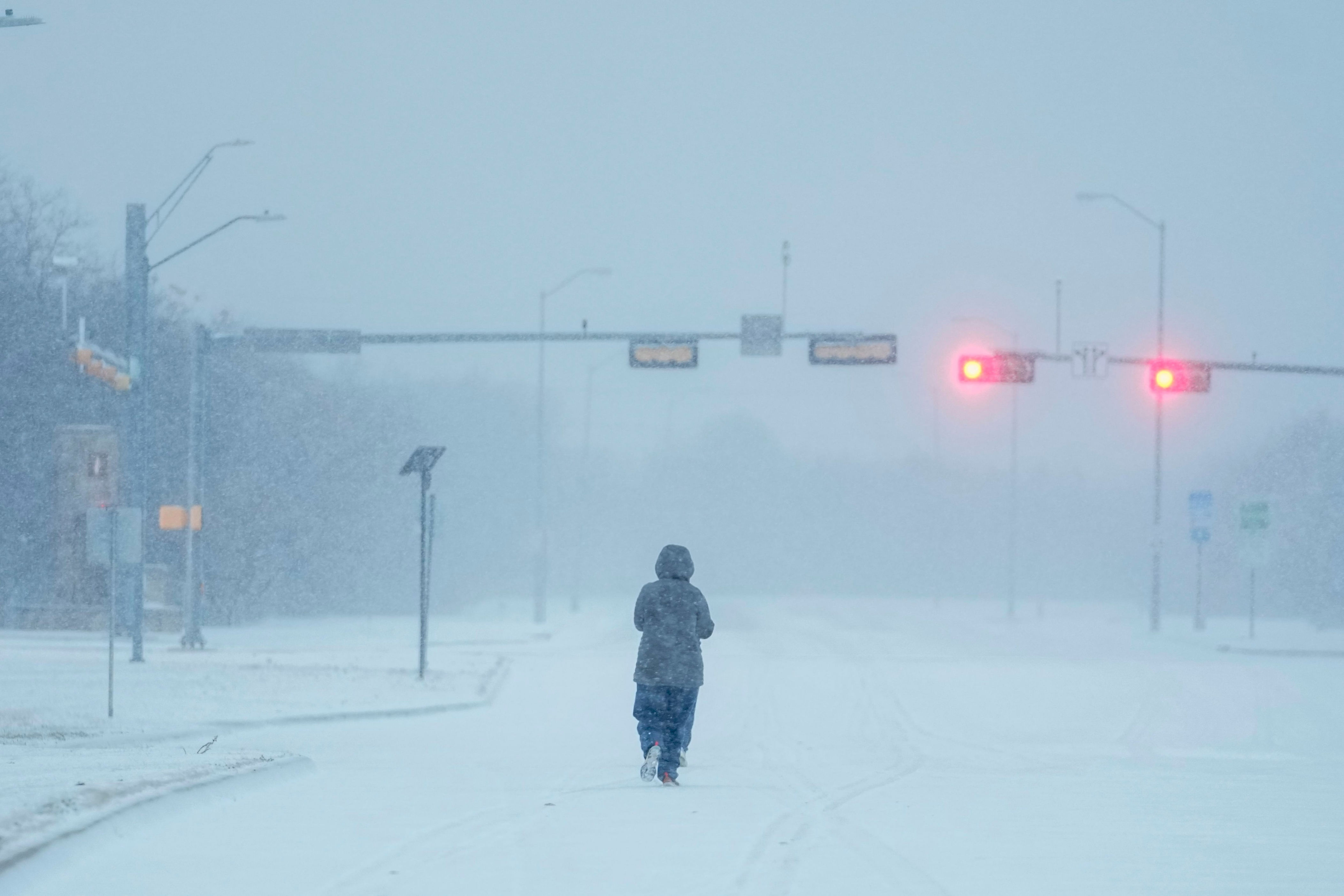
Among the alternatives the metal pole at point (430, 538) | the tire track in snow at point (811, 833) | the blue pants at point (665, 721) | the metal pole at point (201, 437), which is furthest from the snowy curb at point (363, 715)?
the metal pole at point (201, 437)

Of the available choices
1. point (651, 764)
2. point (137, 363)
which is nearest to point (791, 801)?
point (651, 764)

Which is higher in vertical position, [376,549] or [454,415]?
[454,415]

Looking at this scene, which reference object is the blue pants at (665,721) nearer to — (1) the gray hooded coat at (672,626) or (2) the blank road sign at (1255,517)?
(1) the gray hooded coat at (672,626)

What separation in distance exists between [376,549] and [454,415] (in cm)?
2573

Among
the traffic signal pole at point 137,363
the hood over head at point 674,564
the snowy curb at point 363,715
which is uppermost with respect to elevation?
the traffic signal pole at point 137,363

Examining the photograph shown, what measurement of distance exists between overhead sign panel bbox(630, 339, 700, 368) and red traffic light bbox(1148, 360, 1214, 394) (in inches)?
368

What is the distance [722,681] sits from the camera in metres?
25.6

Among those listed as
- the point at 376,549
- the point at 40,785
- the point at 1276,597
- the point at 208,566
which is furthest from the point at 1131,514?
the point at 40,785

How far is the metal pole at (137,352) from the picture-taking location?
27188 millimetres

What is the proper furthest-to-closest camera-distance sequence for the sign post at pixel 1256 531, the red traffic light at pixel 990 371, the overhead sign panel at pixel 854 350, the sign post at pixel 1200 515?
1. the sign post at pixel 1200 515
2. the sign post at pixel 1256 531
3. the red traffic light at pixel 990 371
4. the overhead sign panel at pixel 854 350

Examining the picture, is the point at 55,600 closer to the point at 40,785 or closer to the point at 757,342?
the point at 757,342

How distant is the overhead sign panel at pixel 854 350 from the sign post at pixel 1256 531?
49.8 ft

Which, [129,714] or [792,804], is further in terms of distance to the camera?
[129,714]

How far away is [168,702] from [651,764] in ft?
30.3
